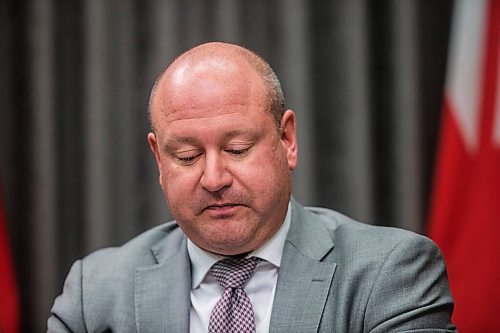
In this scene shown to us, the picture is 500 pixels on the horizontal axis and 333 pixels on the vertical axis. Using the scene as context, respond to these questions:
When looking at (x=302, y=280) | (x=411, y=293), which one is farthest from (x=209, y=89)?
(x=411, y=293)

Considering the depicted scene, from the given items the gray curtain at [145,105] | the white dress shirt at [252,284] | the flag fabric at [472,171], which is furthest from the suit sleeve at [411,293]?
the gray curtain at [145,105]

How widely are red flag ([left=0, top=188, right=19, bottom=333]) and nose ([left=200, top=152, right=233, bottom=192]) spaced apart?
1897 millimetres

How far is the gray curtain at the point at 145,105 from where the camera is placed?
11.8ft

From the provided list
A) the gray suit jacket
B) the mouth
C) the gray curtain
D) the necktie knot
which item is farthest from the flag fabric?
the mouth

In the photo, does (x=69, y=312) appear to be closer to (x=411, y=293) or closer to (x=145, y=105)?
(x=411, y=293)

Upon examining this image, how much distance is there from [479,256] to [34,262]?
6.83 feet

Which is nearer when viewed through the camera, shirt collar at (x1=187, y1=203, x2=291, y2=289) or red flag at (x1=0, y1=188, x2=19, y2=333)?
shirt collar at (x1=187, y1=203, x2=291, y2=289)

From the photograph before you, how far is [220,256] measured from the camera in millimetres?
1990

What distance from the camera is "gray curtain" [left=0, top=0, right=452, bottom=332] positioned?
3586mm

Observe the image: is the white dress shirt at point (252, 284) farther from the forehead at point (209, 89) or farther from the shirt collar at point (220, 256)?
the forehead at point (209, 89)

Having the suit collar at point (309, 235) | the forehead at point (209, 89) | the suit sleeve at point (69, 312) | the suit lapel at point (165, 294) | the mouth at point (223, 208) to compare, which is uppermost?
the forehead at point (209, 89)

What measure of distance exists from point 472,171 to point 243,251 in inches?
62.3

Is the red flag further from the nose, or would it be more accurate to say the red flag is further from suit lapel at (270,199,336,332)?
the nose

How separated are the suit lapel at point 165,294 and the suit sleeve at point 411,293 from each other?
49 cm
